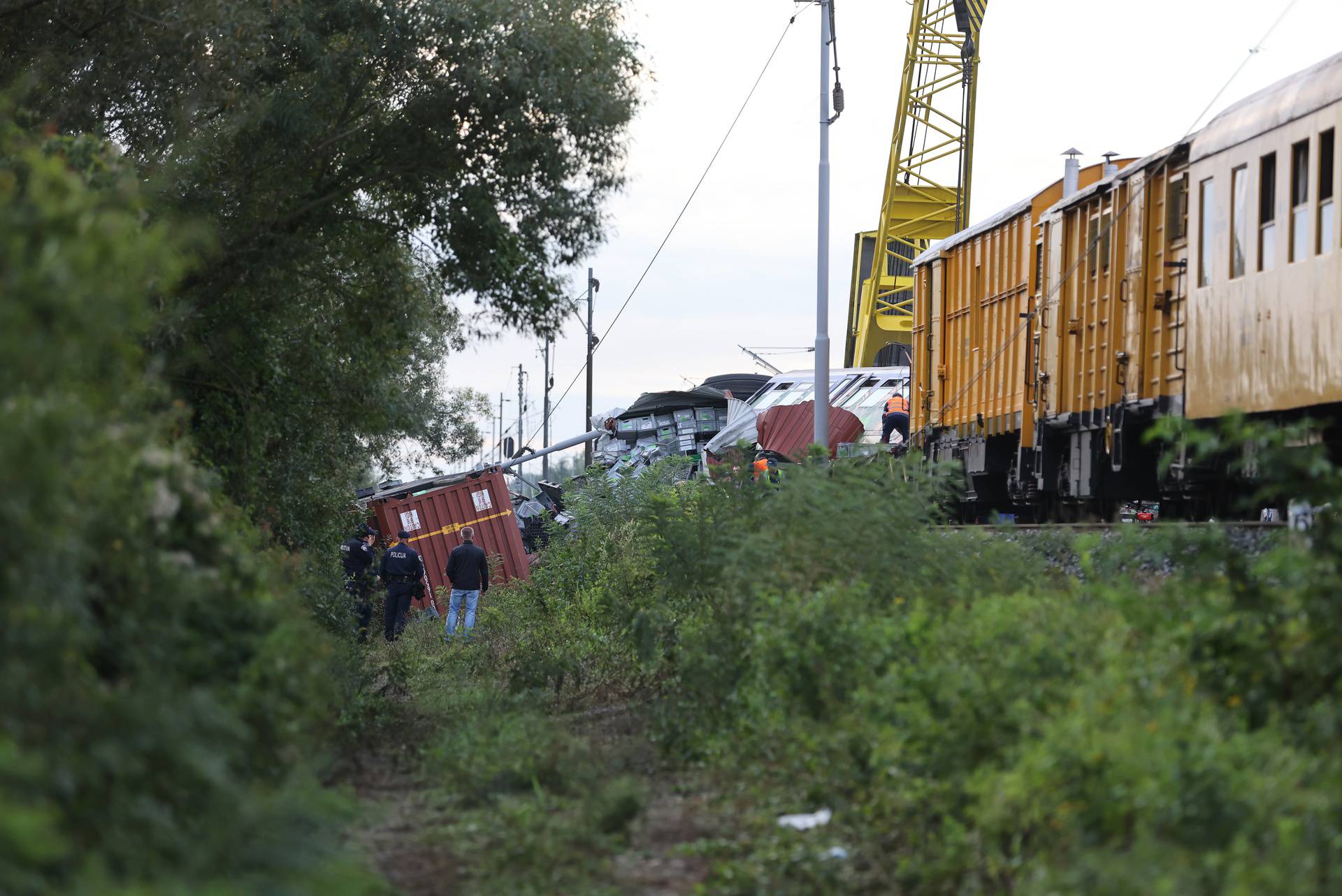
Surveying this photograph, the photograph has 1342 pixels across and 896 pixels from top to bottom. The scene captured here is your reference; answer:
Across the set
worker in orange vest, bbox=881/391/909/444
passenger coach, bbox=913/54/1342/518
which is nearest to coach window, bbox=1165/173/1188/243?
passenger coach, bbox=913/54/1342/518

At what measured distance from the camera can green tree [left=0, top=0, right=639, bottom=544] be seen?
12516 mm

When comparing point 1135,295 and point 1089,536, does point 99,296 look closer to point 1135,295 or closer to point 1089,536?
point 1089,536

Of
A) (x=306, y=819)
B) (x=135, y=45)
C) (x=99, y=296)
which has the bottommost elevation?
(x=306, y=819)

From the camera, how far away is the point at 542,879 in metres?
6.07

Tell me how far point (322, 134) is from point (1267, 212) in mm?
8026

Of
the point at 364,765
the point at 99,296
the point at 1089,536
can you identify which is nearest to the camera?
the point at 99,296

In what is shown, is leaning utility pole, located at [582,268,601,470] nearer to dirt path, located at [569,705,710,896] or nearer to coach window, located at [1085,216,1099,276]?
coach window, located at [1085,216,1099,276]

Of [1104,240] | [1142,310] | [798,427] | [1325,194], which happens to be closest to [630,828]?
[1325,194]

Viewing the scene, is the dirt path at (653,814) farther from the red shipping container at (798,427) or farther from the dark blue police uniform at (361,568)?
the red shipping container at (798,427)

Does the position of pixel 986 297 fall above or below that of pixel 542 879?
above

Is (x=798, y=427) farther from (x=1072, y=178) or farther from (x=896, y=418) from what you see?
(x=1072, y=178)

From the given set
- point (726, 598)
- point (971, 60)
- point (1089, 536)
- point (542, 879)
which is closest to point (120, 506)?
point (542, 879)

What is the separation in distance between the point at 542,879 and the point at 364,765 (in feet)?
11.2

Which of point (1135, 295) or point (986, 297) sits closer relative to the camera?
point (1135, 295)
